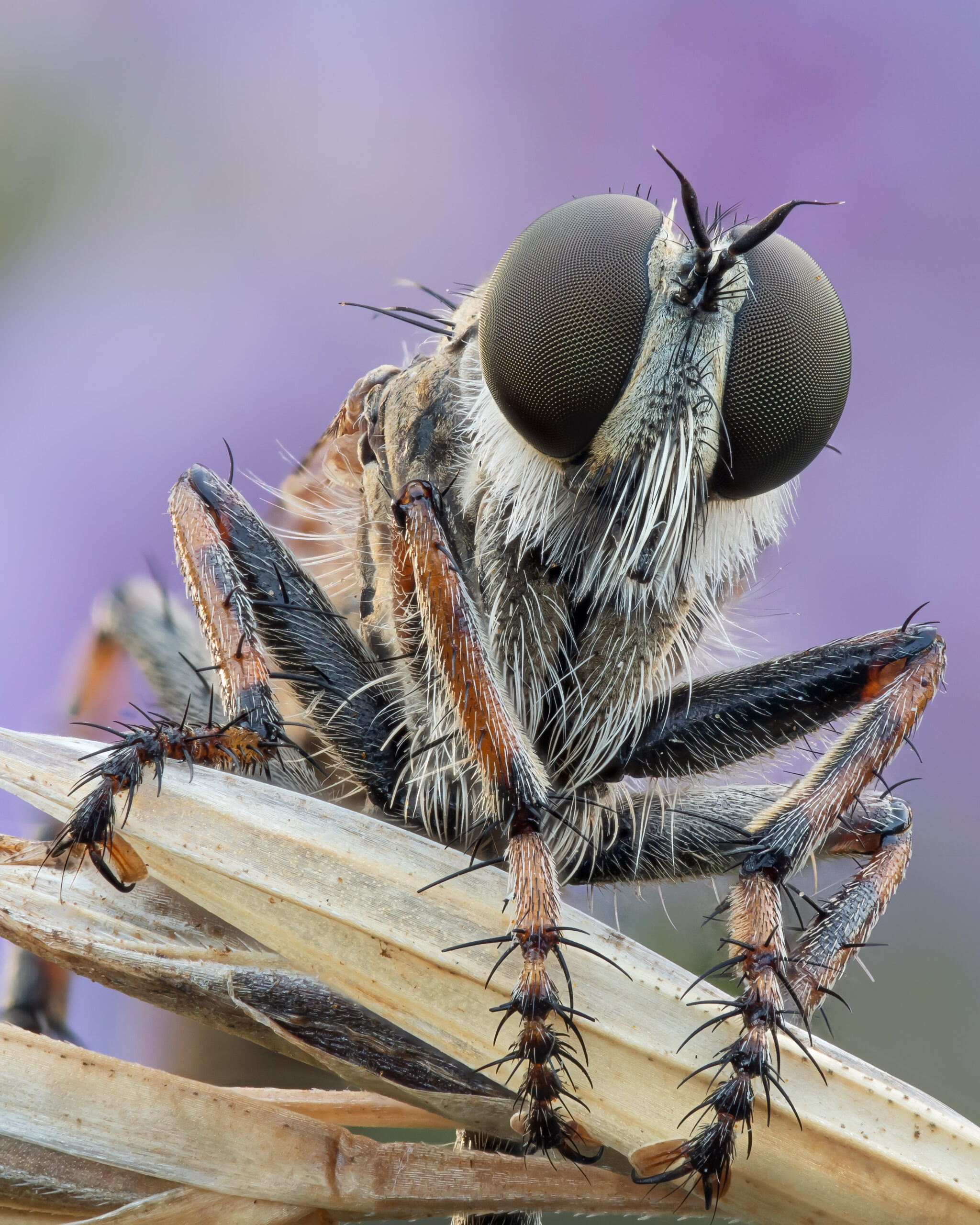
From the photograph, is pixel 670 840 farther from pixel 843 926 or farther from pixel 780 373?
pixel 780 373

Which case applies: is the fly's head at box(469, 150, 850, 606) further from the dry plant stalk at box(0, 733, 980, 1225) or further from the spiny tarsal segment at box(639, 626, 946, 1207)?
the dry plant stalk at box(0, 733, 980, 1225)

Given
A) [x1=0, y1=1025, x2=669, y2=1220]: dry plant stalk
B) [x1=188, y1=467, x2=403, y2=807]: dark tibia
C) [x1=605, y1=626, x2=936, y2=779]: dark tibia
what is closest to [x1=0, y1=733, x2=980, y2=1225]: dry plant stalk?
[x1=0, y1=1025, x2=669, y2=1220]: dry plant stalk

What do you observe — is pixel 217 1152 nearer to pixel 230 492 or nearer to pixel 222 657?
pixel 222 657

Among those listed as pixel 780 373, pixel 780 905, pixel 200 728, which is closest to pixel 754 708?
pixel 780 905

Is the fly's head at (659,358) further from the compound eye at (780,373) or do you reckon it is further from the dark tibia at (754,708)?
the dark tibia at (754,708)

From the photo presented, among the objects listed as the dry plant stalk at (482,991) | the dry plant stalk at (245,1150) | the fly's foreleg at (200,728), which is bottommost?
the dry plant stalk at (245,1150)

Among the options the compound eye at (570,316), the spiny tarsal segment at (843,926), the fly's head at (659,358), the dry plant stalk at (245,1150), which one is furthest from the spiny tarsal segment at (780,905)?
the compound eye at (570,316)
